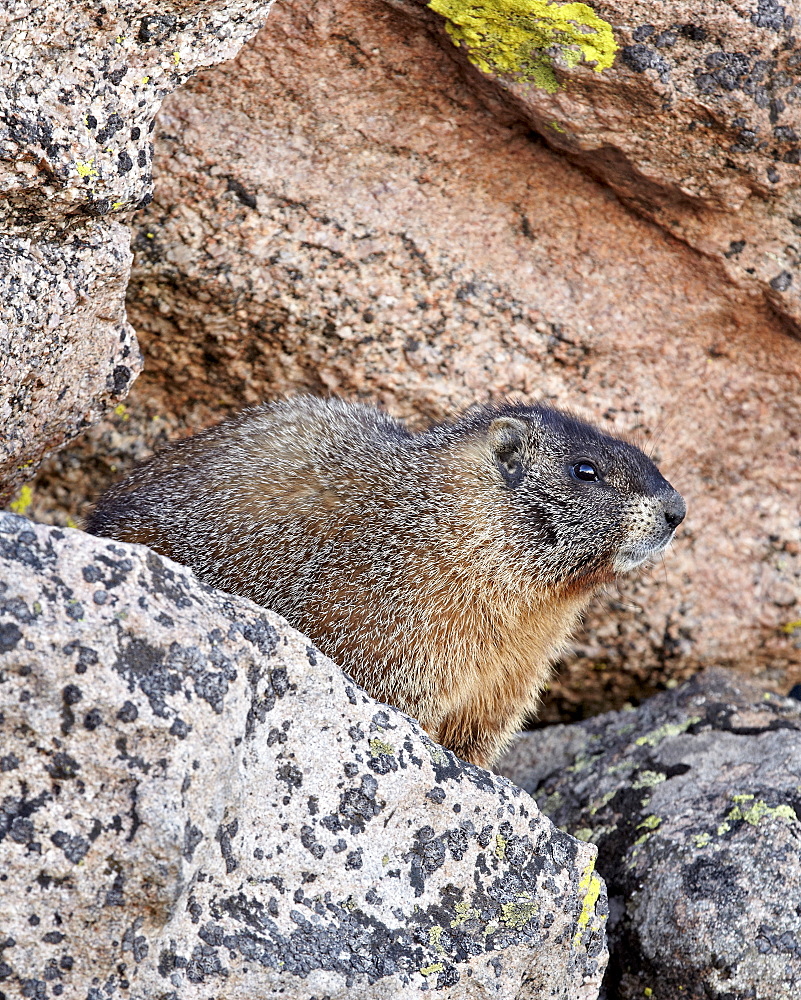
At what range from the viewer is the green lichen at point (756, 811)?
15.4 feet

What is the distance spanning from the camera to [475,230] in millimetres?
6145

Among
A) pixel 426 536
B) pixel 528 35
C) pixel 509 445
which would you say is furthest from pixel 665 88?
pixel 426 536

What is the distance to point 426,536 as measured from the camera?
16.9ft

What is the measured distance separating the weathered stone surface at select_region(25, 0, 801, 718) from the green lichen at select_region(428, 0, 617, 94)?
375mm

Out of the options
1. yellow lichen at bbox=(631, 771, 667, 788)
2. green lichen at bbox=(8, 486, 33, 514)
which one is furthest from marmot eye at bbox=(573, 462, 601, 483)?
green lichen at bbox=(8, 486, 33, 514)

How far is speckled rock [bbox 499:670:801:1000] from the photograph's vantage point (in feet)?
14.2

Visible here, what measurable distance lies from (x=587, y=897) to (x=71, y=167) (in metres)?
3.44

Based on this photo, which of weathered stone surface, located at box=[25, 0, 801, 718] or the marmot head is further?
weathered stone surface, located at box=[25, 0, 801, 718]

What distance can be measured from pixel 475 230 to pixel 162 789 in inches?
164

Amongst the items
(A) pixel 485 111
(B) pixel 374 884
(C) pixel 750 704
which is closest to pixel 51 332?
(B) pixel 374 884

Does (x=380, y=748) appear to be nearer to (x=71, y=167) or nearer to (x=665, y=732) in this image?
(x=71, y=167)

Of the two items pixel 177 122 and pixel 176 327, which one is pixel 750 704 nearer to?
pixel 176 327

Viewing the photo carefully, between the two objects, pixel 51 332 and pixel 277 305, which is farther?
pixel 277 305

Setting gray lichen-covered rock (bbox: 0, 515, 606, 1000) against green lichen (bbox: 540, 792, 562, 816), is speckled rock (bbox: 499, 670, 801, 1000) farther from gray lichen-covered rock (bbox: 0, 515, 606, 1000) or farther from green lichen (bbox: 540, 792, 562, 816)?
gray lichen-covered rock (bbox: 0, 515, 606, 1000)
